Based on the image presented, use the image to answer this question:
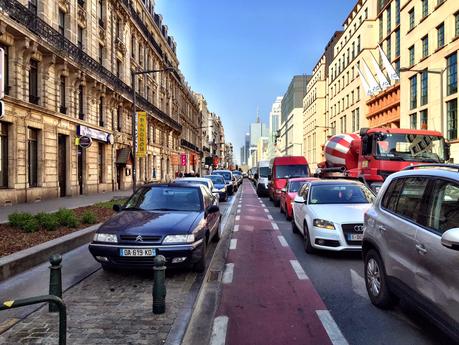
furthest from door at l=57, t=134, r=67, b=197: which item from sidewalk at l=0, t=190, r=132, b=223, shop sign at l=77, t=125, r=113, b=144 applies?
sidewalk at l=0, t=190, r=132, b=223

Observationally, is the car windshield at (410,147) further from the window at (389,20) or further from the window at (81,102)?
the window at (389,20)

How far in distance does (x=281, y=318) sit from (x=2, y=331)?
116 inches

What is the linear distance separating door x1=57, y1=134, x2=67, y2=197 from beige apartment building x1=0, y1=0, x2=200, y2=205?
58 millimetres

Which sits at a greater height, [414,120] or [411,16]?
[411,16]

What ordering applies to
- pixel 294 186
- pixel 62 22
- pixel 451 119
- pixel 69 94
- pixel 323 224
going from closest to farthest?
pixel 323 224 < pixel 294 186 < pixel 62 22 < pixel 69 94 < pixel 451 119

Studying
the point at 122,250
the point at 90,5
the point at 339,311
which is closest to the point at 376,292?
the point at 339,311

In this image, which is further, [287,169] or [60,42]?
[287,169]

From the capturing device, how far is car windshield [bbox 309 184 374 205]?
900 cm

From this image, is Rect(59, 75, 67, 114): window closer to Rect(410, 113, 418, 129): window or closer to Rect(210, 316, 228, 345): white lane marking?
Rect(210, 316, 228, 345): white lane marking

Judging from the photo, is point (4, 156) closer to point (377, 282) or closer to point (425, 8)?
point (377, 282)

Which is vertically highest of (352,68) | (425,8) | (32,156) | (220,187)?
(352,68)

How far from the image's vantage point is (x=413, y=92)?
37.8 m

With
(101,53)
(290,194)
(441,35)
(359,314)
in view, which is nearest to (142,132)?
(101,53)

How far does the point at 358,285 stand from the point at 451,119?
30.1m
